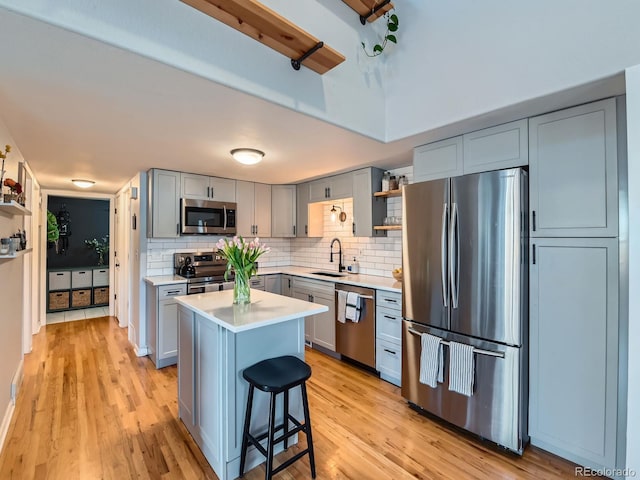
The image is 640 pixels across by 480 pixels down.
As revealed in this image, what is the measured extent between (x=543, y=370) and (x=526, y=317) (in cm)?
35

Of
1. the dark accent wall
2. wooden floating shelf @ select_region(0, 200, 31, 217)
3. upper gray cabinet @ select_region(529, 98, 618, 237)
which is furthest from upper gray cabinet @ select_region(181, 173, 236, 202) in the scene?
the dark accent wall

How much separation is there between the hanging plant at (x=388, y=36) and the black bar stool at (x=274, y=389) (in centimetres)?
229

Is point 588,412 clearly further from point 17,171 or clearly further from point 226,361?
point 17,171

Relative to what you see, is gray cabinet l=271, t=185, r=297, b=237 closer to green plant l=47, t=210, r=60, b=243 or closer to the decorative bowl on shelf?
the decorative bowl on shelf

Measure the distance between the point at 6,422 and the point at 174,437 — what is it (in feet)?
4.07

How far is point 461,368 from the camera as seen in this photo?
2.19m

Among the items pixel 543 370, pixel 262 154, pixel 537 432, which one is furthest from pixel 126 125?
pixel 537 432

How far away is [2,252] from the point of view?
1921 mm

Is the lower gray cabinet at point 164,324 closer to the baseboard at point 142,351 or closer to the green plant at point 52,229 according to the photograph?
the baseboard at point 142,351

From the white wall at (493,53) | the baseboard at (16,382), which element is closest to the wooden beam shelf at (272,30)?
the white wall at (493,53)

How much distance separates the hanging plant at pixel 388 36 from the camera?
2.28 m

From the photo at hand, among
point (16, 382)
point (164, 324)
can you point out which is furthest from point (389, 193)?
point (16, 382)

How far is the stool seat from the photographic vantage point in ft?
5.47

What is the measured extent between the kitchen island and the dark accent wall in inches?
222
